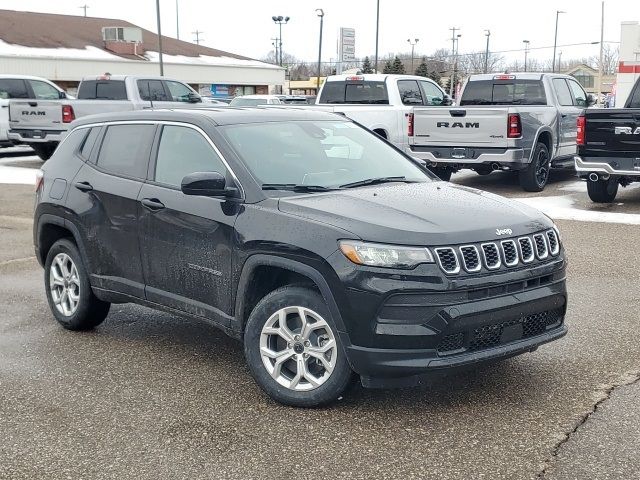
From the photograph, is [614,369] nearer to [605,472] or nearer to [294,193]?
[605,472]

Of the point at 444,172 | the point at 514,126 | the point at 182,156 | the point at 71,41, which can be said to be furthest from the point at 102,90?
the point at 71,41

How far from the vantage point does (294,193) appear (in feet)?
16.8

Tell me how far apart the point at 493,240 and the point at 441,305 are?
19.8 inches

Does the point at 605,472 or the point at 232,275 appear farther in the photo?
the point at 232,275

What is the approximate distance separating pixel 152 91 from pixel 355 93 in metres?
6.05

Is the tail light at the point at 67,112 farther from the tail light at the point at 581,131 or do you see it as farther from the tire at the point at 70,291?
the tire at the point at 70,291

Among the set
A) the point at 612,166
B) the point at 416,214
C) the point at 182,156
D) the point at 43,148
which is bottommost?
the point at 43,148

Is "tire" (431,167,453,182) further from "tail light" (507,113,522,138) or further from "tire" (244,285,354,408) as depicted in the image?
"tire" (244,285,354,408)

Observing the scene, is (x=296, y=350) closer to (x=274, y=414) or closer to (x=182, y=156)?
(x=274, y=414)

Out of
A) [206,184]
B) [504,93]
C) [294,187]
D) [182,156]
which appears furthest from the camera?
[504,93]

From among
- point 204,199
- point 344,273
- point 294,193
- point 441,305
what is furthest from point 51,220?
point 441,305

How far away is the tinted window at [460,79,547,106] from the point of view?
49.9ft

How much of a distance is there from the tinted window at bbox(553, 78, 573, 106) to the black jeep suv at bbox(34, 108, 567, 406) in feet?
32.9

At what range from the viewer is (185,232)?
17.6 ft
